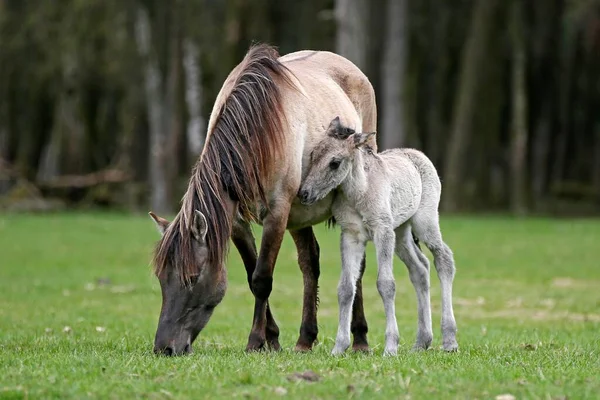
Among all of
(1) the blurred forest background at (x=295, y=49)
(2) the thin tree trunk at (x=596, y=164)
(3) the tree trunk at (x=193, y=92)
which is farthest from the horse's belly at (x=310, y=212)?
(2) the thin tree trunk at (x=596, y=164)

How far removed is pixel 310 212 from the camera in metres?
9.60

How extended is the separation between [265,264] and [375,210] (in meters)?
1.01

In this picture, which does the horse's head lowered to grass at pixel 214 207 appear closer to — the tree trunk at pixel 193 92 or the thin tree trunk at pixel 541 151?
the tree trunk at pixel 193 92

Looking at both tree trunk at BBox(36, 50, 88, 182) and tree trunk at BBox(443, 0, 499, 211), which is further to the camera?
tree trunk at BBox(36, 50, 88, 182)

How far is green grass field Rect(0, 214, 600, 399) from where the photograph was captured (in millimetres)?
6883

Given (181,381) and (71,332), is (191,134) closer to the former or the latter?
(71,332)

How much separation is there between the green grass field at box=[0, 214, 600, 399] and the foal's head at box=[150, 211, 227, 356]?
8.4 inches

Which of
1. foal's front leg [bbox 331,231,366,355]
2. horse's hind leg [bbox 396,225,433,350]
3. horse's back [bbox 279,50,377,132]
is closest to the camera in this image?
foal's front leg [bbox 331,231,366,355]

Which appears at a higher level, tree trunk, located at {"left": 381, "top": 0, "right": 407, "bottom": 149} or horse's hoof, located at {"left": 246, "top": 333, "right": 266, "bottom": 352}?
tree trunk, located at {"left": 381, "top": 0, "right": 407, "bottom": 149}

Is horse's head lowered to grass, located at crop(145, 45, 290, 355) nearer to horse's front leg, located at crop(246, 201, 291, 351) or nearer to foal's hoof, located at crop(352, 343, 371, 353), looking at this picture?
horse's front leg, located at crop(246, 201, 291, 351)

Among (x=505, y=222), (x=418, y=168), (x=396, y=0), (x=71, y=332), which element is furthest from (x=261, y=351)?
(x=396, y=0)

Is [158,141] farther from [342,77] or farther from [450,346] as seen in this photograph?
[450,346]

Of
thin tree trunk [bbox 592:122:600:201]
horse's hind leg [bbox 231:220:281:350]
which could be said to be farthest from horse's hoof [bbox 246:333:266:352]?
thin tree trunk [bbox 592:122:600:201]

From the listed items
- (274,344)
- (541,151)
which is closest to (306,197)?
(274,344)
